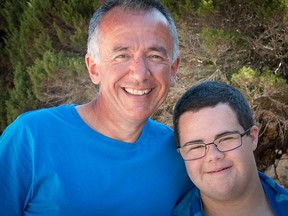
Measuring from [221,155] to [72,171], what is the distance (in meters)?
0.73

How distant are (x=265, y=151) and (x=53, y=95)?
324 cm

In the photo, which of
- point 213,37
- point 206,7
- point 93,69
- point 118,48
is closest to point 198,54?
point 213,37

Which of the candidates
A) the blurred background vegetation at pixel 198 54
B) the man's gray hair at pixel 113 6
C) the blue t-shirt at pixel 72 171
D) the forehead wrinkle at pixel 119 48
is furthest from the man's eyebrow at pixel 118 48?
the blurred background vegetation at pixel 198 54

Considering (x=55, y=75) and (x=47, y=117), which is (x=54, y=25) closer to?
(x=55, y=75)

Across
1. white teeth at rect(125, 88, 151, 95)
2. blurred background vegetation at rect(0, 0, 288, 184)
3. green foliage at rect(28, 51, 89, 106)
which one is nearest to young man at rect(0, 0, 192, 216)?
white teeth at rect(125, 88, 151, 95)

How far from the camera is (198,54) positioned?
546 cm

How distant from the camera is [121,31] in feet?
6.82

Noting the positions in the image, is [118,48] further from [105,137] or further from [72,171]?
[72,171]

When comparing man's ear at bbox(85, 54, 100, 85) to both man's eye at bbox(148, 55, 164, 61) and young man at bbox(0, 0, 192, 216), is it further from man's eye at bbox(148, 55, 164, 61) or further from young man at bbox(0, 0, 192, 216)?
man's eye at bbox(148, 55, 164, 61)

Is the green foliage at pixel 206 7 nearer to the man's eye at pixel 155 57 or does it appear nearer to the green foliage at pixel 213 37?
the green foliage at pixel 213 37

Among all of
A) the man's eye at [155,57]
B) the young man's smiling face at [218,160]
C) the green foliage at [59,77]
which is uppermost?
the green foliage at [59,77]

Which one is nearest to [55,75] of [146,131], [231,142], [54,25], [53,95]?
[53,95]

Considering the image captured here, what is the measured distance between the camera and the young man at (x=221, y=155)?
6.79 feet

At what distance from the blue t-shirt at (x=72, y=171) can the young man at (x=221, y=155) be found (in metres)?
0.23
